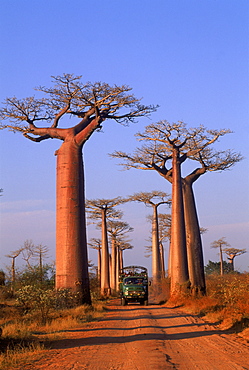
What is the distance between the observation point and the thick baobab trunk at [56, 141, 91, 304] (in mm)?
14227

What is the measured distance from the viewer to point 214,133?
22469 millimetres

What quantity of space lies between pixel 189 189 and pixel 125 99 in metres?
8.47

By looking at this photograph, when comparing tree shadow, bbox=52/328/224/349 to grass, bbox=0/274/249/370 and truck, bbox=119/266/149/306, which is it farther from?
truck, bbox=119/266/149/306

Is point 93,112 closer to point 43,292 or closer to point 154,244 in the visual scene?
point 43,292

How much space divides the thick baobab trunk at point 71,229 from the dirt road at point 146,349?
400 cm

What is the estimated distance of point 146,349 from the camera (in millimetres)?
6980

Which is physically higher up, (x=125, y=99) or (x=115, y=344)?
(x=125, y=99)

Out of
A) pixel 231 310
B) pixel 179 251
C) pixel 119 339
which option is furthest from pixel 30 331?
pixel 179 251

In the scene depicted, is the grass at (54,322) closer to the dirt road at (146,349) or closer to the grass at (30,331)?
the grass at (30,331)

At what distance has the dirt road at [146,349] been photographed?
5.91 m

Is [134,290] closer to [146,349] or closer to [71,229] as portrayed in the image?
[71,229]

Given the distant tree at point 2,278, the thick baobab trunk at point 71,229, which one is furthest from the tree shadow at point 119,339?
the distant tree at point 2,278

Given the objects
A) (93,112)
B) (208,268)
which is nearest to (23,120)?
(93,112)

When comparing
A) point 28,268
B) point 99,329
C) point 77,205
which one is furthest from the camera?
point 28,268
